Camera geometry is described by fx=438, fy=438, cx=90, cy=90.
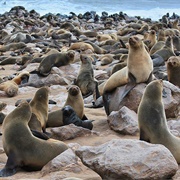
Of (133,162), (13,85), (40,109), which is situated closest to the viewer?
(133,162)

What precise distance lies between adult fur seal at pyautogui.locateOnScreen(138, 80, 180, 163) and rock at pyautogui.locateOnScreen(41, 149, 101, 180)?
0.84 meters

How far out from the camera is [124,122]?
5504mm

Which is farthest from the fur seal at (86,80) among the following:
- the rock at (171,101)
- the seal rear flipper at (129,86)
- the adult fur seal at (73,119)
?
the adult fur seal at (73,119)

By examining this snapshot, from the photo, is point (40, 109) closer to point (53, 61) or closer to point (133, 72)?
point (133, 72)

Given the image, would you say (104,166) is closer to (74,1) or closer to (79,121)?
(79,121)

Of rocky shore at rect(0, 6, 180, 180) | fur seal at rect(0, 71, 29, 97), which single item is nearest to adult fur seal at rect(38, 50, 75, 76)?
rocky shore at rect(0, 6, 180, 180)

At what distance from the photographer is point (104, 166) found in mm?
3652

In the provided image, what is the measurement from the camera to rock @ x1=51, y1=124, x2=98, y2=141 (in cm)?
520

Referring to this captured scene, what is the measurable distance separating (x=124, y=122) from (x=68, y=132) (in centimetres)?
74

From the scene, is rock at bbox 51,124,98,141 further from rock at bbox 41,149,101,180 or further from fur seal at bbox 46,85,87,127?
rock at bbox 41,149,101,180

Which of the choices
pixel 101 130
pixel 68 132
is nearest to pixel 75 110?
pixel 101 130

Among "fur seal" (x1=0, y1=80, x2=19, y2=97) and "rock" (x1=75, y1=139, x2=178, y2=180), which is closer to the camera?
"rock" (x1=75, y1=139, x2=178, y2=180)

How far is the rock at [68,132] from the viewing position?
520cm

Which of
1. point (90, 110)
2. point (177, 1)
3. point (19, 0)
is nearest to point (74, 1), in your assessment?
point (19, 0)
